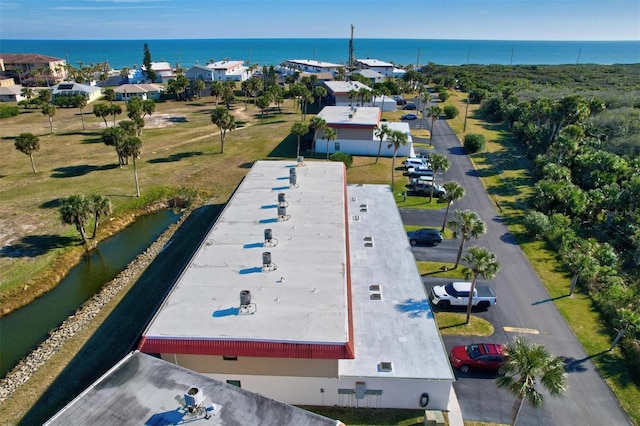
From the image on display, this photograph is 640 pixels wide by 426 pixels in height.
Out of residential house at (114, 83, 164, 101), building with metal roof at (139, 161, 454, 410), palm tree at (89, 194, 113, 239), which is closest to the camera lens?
building with metal roof at (139, 161, 454, 410)

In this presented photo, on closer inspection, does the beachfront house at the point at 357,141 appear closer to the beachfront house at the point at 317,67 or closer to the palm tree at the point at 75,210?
the palm tree at the point at 75,210

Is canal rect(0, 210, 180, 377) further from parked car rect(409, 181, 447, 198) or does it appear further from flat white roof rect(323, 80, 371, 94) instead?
flat white roof rect(323, 80, 371, 94)

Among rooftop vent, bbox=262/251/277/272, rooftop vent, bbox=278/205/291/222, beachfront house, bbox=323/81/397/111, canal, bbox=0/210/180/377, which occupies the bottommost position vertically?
canal, bbox=0/210/180/377

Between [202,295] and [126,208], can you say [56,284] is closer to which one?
[126,208]

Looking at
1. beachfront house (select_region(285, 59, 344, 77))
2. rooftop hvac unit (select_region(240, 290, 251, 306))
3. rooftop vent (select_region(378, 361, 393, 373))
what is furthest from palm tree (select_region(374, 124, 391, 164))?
beachfront house (select_region(285, 59, 344, 77))

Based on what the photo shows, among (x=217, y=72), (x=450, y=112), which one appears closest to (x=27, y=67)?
(x=217, y=72)
